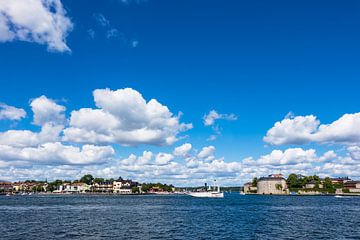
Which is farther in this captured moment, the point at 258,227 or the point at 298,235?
the point at 258,227

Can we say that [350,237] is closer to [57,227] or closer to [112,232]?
[112,232]

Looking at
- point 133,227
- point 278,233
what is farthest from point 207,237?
point 133,227

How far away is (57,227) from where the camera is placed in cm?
6253

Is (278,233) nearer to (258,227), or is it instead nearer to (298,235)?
(298,235)

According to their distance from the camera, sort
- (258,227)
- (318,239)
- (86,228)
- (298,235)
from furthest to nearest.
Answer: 1. (258,227)
2. (86,228)
3. (298,235)
4. (318,239)

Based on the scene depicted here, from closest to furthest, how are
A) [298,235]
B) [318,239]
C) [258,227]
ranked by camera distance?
[318,239] → [298,235] → [258,227]

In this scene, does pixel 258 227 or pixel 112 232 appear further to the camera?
pixel 258 227

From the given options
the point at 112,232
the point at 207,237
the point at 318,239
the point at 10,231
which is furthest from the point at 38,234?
the point at 318,239

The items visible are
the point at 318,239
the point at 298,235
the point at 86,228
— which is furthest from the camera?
the point at 86,228

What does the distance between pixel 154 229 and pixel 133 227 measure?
4.19 metres

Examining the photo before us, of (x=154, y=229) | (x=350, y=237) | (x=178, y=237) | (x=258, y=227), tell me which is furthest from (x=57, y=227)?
(x=350, y=237)

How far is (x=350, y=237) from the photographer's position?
173ft

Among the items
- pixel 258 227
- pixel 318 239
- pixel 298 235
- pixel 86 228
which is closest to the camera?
pixel 318 239

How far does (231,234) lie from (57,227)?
27.4 metres
